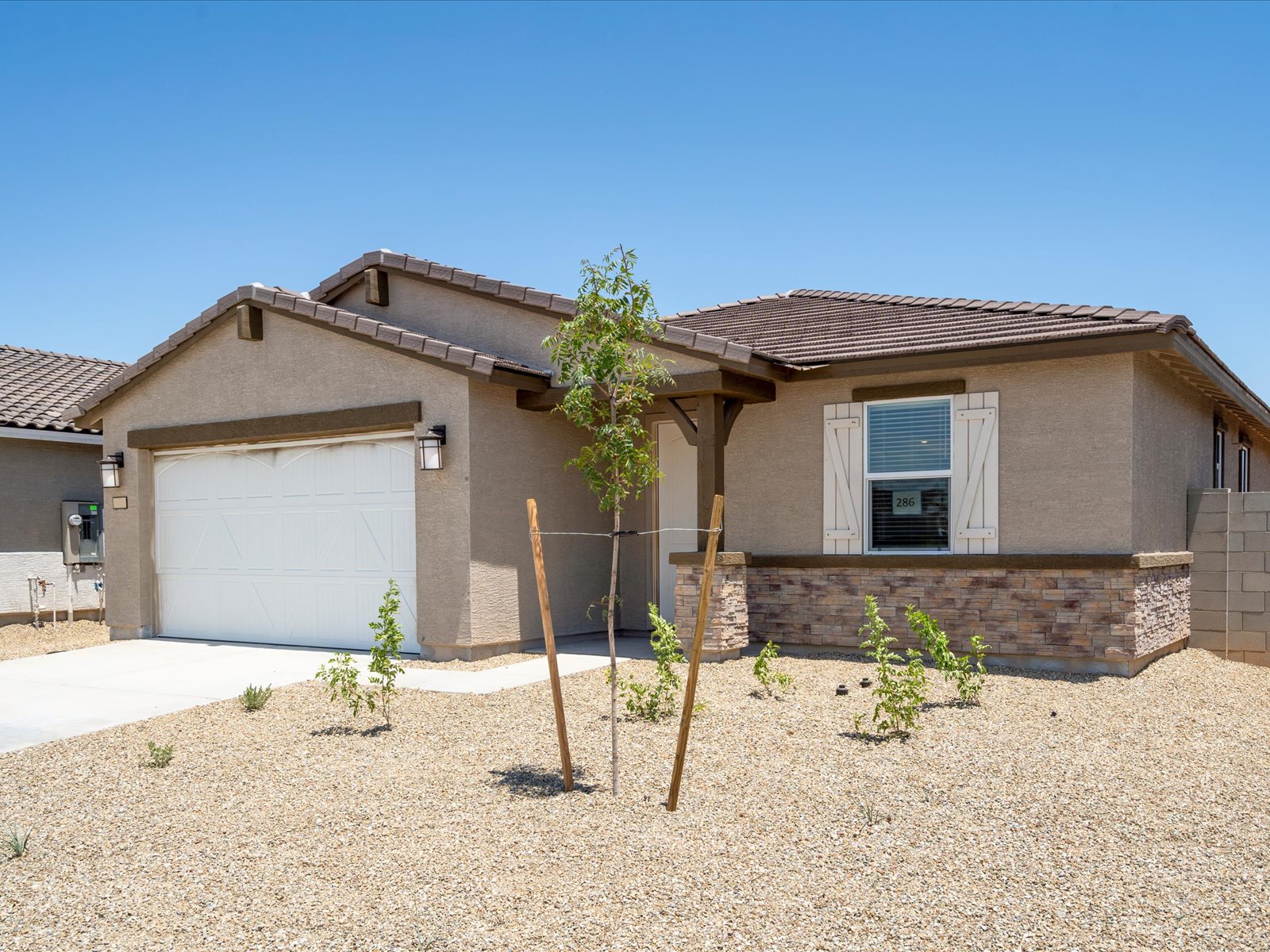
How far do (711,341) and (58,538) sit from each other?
11.3 metres

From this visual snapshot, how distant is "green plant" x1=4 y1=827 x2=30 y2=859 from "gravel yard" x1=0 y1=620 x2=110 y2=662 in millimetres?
8012

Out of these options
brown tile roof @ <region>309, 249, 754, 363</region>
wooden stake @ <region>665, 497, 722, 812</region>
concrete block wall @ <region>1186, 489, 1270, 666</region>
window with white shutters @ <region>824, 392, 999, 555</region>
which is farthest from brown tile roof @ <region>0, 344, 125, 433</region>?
concrete block wall @ <region>1186, 489, 1270, 666</region>

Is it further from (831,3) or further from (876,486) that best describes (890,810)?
(831,3)

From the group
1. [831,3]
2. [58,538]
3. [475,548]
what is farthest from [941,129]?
[58,538]

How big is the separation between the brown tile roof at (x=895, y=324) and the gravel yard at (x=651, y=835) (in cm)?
358

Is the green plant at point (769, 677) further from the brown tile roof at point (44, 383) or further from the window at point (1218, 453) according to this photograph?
the brown tile roof at point (44, 383)

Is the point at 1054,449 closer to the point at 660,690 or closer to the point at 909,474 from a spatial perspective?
the point at 909,474

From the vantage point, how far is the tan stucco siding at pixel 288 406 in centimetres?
1102

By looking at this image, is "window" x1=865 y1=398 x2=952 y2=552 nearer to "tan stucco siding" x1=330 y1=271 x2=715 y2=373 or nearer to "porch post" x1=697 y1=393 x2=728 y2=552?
"porch post" x1=697 y1=393 x2=728 y2=552

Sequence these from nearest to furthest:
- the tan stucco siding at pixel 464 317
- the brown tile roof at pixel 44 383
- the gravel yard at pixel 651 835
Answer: the gravel yard at pixel 651 835, the tan stucco siding at pixel 464 317, the brown tile roof at pixel 44 383

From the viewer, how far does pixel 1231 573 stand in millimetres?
11938

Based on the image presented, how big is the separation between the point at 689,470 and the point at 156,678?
20.3 feet

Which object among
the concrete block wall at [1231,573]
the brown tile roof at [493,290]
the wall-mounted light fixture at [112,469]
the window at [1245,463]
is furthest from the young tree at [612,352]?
the window at [1245,463]

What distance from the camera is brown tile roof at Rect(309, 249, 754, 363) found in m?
10.4
